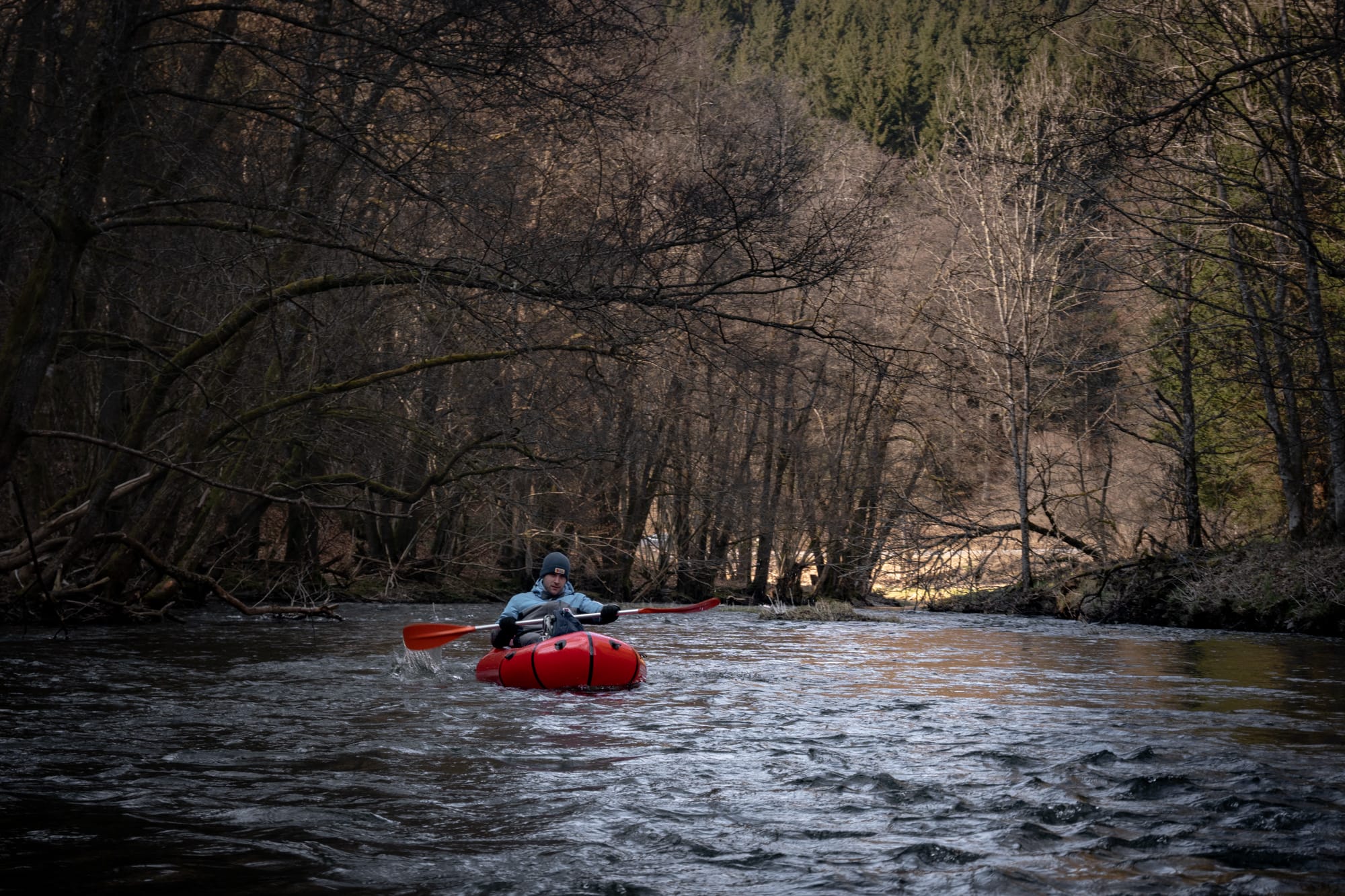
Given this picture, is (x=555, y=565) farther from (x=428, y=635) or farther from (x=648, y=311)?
(x=648, y=311)

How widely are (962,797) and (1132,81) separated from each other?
201 inches

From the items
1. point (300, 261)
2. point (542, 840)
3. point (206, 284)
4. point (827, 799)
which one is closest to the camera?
point (542, 840)

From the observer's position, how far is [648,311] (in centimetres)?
755

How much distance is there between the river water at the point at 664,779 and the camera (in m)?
4.29

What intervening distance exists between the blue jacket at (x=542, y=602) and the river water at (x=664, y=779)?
2.13ft

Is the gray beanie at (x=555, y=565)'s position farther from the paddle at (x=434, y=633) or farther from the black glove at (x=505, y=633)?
the black glove at (x=505, y=633)

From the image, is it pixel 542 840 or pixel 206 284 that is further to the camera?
pixel 206 284

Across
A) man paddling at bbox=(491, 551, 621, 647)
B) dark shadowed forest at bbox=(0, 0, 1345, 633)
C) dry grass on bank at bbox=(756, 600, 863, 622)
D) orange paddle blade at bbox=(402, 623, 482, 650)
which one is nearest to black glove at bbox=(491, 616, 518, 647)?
man paddling at bbox=(491, 551, 621, 647)

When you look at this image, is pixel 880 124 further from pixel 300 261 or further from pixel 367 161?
pixel 367 161

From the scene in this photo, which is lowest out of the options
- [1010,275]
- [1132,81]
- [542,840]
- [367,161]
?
[542,840]

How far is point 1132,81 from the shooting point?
27.4 feet

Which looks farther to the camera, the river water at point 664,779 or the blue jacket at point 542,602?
the blue jacket at point 542,602

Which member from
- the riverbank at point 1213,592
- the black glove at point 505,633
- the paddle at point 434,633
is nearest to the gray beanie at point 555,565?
the paddle at point 434,633

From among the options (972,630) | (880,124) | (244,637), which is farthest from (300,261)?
(880,124)
